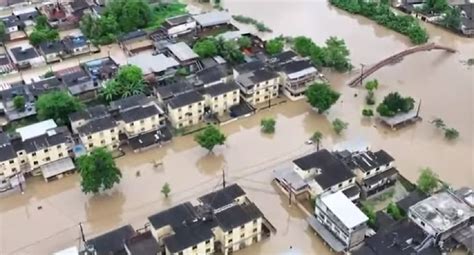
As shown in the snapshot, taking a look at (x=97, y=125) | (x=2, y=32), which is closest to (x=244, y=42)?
(x=97, y=125)

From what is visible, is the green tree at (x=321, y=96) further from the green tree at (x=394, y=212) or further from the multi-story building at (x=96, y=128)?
the multi-story building at (x=96, y=128)

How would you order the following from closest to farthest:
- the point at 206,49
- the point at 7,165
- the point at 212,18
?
the point at 7,165 < the point at 206,49 < the point at 212,18

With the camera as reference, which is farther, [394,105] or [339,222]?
[394,105]

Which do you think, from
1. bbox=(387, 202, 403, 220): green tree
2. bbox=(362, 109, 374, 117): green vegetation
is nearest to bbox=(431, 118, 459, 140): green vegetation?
bbox=(362, 109, 374, 117): green vegetation

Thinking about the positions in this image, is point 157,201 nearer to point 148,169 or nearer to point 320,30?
point 148,169

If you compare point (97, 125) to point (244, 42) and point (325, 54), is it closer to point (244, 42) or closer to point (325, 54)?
point (244, 42)

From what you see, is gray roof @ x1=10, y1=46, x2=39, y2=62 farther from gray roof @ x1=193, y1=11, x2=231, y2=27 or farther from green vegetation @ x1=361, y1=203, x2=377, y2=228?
green vegetation @ x1=361, y1=203, x2=377, y2=228

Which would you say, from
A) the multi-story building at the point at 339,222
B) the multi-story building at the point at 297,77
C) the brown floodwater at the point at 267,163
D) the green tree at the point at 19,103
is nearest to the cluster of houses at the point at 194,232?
the brown floodwater at the point at 267,163
